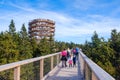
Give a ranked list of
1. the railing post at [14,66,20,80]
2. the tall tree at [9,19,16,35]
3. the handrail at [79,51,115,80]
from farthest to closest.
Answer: the tall tree at [9,19,16,35] → the railing post at [14,66,20,80] → the handrail at [79,51,115,80]

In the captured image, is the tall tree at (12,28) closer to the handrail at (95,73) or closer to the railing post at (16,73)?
the handrail at (95,73)

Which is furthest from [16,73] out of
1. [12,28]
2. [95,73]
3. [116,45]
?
[12,28]

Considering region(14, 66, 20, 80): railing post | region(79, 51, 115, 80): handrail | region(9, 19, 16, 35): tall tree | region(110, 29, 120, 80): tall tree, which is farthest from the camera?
region(9, 19, 16, 35): tall tree

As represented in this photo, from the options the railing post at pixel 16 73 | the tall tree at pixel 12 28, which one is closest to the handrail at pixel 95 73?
the railing post at pixel 16 73

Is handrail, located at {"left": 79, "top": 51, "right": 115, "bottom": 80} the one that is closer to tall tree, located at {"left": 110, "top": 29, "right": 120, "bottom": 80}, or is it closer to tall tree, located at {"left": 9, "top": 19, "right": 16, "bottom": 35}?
tall tree, located at {"left": 110, "top": 29, "right": 120, "bottom": 80}

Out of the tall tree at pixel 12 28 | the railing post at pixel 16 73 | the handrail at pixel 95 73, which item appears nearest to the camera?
the handrail at pixel 95 73

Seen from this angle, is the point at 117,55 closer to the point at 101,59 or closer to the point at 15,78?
the point at 101,59

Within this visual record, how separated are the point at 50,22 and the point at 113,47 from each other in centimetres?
8957

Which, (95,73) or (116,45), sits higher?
(116,45)

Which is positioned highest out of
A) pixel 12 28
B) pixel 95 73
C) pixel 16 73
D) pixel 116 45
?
pixel 12 28

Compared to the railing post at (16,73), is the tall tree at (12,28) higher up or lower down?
higher up

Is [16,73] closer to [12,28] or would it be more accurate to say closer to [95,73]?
[95,73]

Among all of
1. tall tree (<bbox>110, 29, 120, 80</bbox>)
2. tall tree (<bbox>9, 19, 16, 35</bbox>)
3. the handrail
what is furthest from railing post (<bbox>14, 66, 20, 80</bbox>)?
tall tree (<bbox>9, 19, 16, 35</bbox>)

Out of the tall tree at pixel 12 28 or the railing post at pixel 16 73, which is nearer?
the railing post at pixel 16 73
